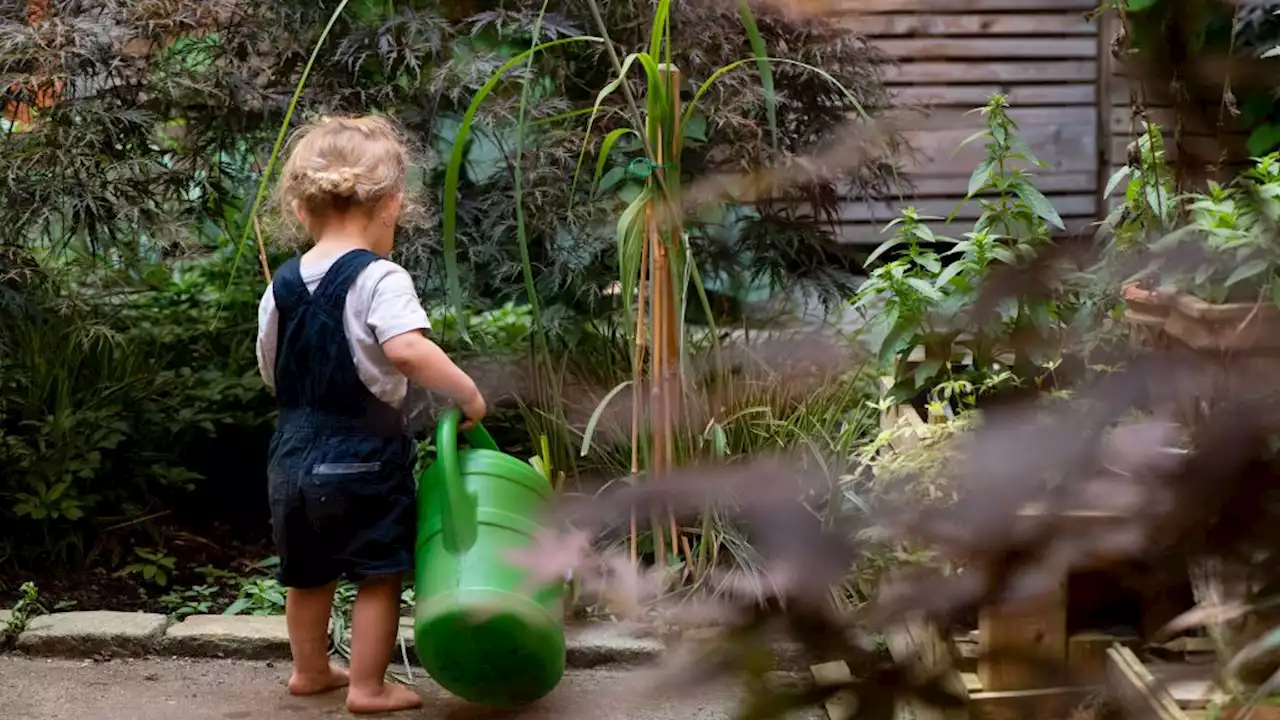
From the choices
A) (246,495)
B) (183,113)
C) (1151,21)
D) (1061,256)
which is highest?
(183,113)

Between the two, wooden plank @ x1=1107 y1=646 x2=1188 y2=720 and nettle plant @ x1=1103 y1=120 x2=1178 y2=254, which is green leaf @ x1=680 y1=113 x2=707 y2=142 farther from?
wooden plank @ x1=1107 y1=646 x2=1188 y2=720

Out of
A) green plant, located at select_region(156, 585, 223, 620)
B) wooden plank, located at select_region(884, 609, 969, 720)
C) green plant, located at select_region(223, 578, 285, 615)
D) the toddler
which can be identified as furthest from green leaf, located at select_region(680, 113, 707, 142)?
wooden plank, located at select_region(884, 609, 969, 720)

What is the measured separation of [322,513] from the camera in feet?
8.43

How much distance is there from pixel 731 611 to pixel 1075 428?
7.0 inches

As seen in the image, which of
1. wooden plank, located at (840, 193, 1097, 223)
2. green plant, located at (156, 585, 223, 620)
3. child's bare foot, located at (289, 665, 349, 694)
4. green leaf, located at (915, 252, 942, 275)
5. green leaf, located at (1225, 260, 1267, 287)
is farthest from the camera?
wooden plank, located at (840, 193, 1097, 223)

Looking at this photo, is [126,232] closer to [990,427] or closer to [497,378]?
[497,378]

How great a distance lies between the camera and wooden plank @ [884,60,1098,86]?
17.6 ft

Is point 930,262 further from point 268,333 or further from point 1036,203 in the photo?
point 268,333

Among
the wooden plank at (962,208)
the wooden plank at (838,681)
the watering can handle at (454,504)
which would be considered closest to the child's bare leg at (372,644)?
the watering can handle at (454,504)

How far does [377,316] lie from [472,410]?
0.25 m

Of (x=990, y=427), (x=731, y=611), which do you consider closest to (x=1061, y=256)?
(x=990, y=427)

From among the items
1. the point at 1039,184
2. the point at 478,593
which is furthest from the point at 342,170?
the point at 1039,184

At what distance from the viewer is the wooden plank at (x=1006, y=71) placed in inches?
211

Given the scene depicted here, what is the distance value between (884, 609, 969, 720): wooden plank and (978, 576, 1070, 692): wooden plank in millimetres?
17
